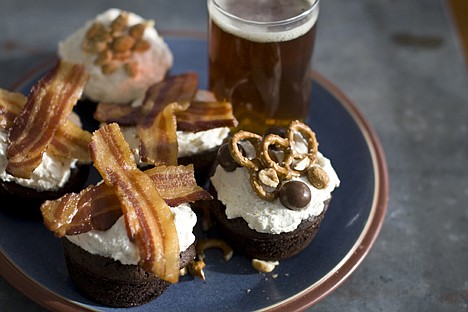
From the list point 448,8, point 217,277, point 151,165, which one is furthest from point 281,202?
point 448,8

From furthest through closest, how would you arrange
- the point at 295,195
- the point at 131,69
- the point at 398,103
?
the point at 398,103 < the point at 131,69 < the point at 295,195

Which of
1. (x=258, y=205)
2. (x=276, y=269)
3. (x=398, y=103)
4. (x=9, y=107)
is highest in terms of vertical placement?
(x=9, y=107)

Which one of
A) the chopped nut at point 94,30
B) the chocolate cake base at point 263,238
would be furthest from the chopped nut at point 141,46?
the chocolate cake base at point 263,238

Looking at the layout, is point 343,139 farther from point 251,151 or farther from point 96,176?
point 96,176

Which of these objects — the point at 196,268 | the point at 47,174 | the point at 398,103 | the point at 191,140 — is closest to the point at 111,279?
the point at 196,268

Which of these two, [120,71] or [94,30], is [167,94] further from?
[94,30]

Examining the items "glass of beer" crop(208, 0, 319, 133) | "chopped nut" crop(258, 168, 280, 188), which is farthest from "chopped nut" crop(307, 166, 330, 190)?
"glass of beer" crop(208, 0, 319, 133)

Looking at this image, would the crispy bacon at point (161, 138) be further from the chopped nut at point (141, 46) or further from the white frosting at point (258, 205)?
the chopped nut at point (141, 46)
